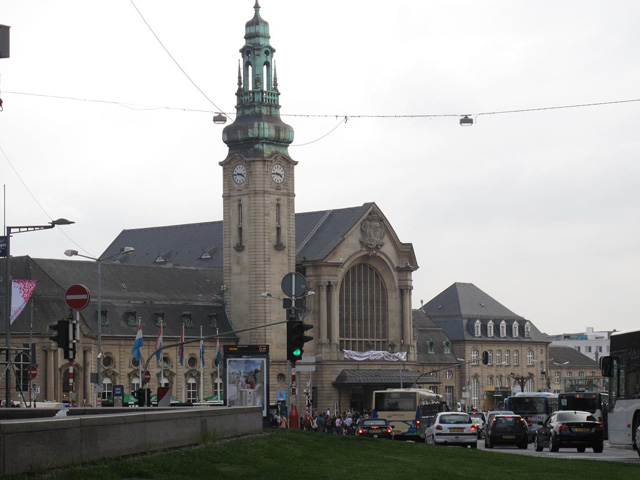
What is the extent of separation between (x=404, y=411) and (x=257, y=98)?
45432mm

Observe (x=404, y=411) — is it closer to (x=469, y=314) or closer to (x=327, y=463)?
(x=327, y=463)

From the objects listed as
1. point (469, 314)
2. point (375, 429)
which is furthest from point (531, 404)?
point (469, 314)

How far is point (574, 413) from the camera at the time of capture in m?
46.9

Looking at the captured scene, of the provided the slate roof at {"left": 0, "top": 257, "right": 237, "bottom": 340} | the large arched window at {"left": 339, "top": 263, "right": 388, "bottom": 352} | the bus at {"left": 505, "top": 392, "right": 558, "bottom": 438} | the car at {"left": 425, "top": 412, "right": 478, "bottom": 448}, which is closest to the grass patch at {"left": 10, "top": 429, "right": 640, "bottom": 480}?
the car at {"left": 425, "top": 412, "right": 478, "bottom": 448}

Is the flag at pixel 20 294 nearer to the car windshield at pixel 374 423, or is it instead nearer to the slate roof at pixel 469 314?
the car windshield at pixel 374 423

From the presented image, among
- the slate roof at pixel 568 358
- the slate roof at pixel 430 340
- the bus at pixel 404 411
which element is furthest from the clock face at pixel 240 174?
the slate roof at pixel 568 358

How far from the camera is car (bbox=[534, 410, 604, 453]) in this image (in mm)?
45188

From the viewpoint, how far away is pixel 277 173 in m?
109

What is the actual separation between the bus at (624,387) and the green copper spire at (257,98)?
2739 inches

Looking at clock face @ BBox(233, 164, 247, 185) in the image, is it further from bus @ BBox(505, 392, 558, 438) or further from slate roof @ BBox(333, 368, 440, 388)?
bus @ BBox(505, 392, 558, 438)

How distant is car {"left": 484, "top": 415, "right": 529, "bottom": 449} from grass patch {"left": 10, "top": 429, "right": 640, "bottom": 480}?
18728mm

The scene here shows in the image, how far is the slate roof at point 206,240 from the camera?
115062mm

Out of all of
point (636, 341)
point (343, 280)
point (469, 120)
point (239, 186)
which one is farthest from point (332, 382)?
point (636, 341)

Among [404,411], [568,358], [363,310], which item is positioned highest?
[363,310]
